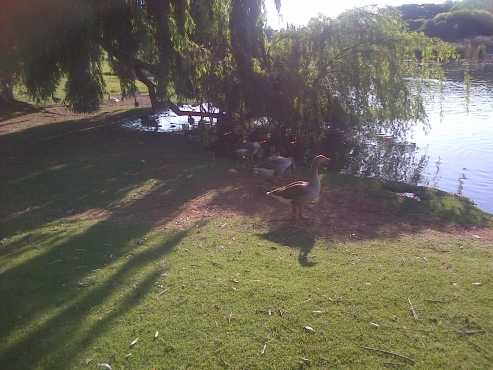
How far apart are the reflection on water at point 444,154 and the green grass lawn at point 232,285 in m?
3.15

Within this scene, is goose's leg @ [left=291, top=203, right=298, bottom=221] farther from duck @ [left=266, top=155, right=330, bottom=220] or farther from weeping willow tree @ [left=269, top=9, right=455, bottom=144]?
weeping willow tree @ [left=269, top=9, right=455, bottom=144]

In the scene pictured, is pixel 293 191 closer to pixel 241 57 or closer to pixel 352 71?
pixel 352 71

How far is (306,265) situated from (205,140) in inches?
416

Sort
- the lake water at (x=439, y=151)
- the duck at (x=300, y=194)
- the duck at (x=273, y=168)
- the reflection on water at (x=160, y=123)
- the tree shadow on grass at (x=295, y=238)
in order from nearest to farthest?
the tree shadow on grass at (x=295, y=238), the duck at (x=300, y=194), the duck at (x=273, y=168), the lake water at (x=439, y=151), the reflection on water at (x=160, y=123)

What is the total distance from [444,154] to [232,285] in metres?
12.7

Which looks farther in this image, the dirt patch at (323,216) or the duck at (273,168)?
the duck at (273,168)

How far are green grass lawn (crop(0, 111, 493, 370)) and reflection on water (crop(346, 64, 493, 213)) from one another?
315 cm

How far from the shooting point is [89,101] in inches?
600

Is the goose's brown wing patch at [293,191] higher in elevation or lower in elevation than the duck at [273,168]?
higher

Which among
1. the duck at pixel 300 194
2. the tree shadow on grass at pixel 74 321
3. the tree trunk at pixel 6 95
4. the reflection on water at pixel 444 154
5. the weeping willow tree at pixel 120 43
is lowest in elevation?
the reflection on water at pixel 444 154

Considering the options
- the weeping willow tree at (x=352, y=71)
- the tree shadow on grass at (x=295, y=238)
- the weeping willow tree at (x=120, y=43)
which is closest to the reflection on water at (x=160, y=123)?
the weeping willow tree at (x=120, y=43)

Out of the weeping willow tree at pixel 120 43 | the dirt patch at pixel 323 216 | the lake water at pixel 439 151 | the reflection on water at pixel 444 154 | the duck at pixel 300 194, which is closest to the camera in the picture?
the dirt patch at pixel 323 216

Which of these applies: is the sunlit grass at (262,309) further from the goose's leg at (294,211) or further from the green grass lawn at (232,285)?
the goose's leg at (294,211)

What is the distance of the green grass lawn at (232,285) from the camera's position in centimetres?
437
